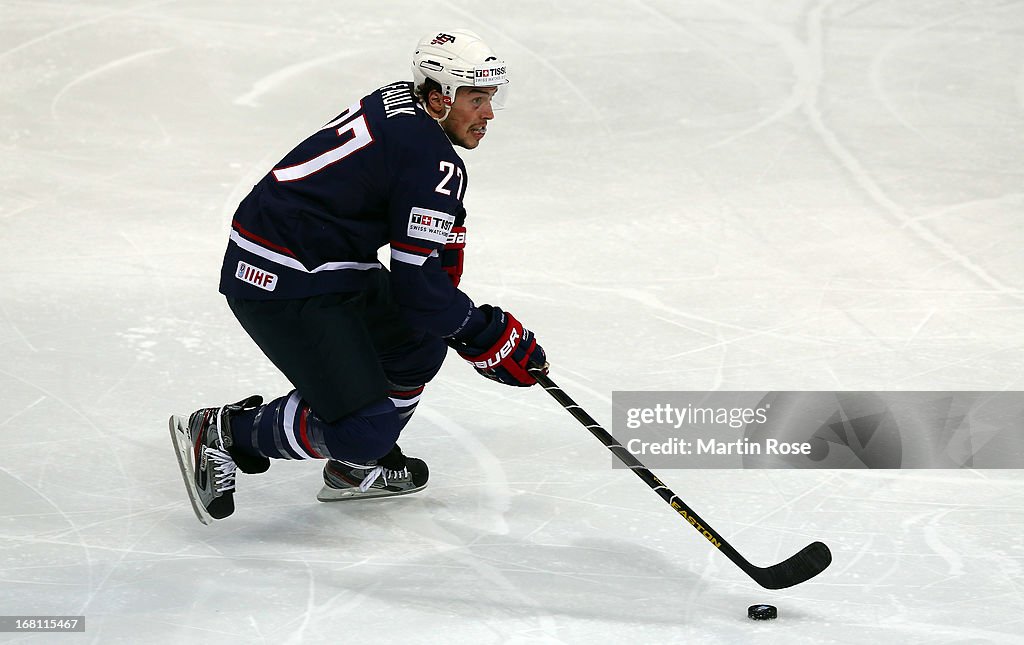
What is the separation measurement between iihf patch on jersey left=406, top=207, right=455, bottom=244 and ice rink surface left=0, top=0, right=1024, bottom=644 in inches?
26.7

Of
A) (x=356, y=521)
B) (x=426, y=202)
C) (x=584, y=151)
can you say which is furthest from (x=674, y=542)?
(x=584, y=151)

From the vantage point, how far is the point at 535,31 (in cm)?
655

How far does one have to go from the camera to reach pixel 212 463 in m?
2.76

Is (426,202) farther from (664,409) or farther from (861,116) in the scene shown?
(861,116)

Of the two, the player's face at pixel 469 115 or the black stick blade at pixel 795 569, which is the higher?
the player's face at pixel 469 115

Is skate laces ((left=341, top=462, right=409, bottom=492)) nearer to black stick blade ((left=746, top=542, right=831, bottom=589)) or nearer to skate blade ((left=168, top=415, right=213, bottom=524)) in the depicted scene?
skate blade ((left=168, top=415, right=213, bottom=524))

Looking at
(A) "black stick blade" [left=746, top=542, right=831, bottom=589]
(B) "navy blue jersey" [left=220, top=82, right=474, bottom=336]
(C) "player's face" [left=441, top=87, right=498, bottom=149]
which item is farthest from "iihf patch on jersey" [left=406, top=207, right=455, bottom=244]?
(A) "black stick blade" [left=746, top=542, right=831, bottom=589]

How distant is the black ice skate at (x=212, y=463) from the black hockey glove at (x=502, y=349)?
1.71 ft

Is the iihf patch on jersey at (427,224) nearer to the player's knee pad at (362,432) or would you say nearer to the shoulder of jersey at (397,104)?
the shoulder of jersey at (397,104)

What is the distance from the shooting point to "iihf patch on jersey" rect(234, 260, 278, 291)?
265 cm

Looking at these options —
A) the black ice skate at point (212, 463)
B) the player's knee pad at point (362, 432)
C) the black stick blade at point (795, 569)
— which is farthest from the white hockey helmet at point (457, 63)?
the black stick blade at point (795, 569)

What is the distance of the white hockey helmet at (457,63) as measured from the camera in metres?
2.58

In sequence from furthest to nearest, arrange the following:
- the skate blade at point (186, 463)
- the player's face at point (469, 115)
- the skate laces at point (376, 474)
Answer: the skate laces at point (376, 474) → the skate blade at point (186, 463) → the player's face at point (469, 115)

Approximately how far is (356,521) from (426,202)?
778 millimetres
